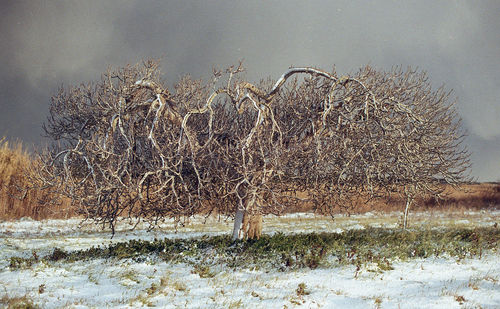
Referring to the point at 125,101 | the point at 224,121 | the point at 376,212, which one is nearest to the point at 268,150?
the point at 224,121

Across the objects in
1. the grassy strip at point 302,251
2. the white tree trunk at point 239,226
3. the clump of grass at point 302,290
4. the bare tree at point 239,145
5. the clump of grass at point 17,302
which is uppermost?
the bare tree at point 239,145

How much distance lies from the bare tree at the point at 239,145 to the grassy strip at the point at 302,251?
36.9 inches

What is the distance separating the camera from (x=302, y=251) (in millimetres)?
9602

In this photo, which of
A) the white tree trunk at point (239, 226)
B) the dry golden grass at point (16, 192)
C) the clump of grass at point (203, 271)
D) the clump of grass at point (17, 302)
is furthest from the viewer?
the dry golden grass at point (16, 192)

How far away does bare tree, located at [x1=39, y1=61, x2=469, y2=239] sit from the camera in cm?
980

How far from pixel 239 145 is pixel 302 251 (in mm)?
3106

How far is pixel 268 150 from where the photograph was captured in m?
9.59

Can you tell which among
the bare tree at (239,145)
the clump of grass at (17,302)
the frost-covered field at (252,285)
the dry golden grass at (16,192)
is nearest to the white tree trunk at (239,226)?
the bare tree at (239,145)

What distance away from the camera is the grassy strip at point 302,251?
9.25 m

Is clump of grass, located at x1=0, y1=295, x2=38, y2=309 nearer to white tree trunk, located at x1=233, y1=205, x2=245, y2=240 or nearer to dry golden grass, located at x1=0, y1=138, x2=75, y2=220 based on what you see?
white tree trunk, located at x1=233, y1=205, x2=245, y2=240

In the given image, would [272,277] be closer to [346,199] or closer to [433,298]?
[433,298]

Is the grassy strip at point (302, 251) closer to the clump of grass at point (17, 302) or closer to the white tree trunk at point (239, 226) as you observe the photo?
the white tree trunk at point (239, 226)

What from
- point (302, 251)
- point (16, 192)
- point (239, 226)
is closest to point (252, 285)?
point (302, 251)

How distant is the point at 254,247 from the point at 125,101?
17.5ft
